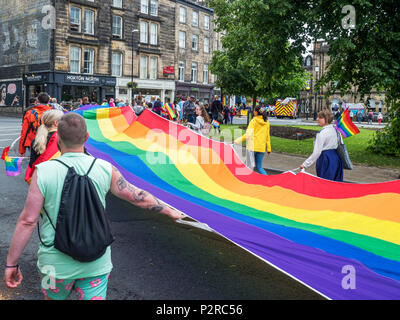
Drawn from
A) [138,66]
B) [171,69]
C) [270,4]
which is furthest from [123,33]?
[270,4]

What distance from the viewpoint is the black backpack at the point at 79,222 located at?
99.3 inches

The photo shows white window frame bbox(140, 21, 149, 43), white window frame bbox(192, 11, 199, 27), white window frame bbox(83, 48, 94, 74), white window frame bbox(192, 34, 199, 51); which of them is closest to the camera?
white window frame bbox(83, 48, 94, 74)

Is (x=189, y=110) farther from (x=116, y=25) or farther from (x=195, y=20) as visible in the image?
(x=195, y=20)

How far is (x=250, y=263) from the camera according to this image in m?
5.20

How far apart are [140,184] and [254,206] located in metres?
1.77

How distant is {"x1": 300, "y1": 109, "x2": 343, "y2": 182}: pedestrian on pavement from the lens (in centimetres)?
717

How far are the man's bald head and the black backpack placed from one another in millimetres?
185

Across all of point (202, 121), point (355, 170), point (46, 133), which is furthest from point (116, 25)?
point (46, 133)

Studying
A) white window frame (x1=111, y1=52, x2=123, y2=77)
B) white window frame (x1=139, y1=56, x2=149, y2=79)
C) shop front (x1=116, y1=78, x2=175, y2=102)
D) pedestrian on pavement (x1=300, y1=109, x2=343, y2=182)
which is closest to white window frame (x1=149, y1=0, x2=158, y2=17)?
white window frame (x1=139, y1=56, x2=149, y2=79)

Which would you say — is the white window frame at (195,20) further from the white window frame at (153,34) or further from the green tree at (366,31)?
the green tree at (366,31)

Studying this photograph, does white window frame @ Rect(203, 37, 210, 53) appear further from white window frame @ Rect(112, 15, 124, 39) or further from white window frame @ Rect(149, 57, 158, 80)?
white window frame @ Rect(112, 15, 124, 39)

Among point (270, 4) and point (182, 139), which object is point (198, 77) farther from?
point (182, 139)

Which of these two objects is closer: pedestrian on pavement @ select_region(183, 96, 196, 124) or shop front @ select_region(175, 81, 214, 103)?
pedestrian on pavement @ select_region(183, 96, 196, 124)
